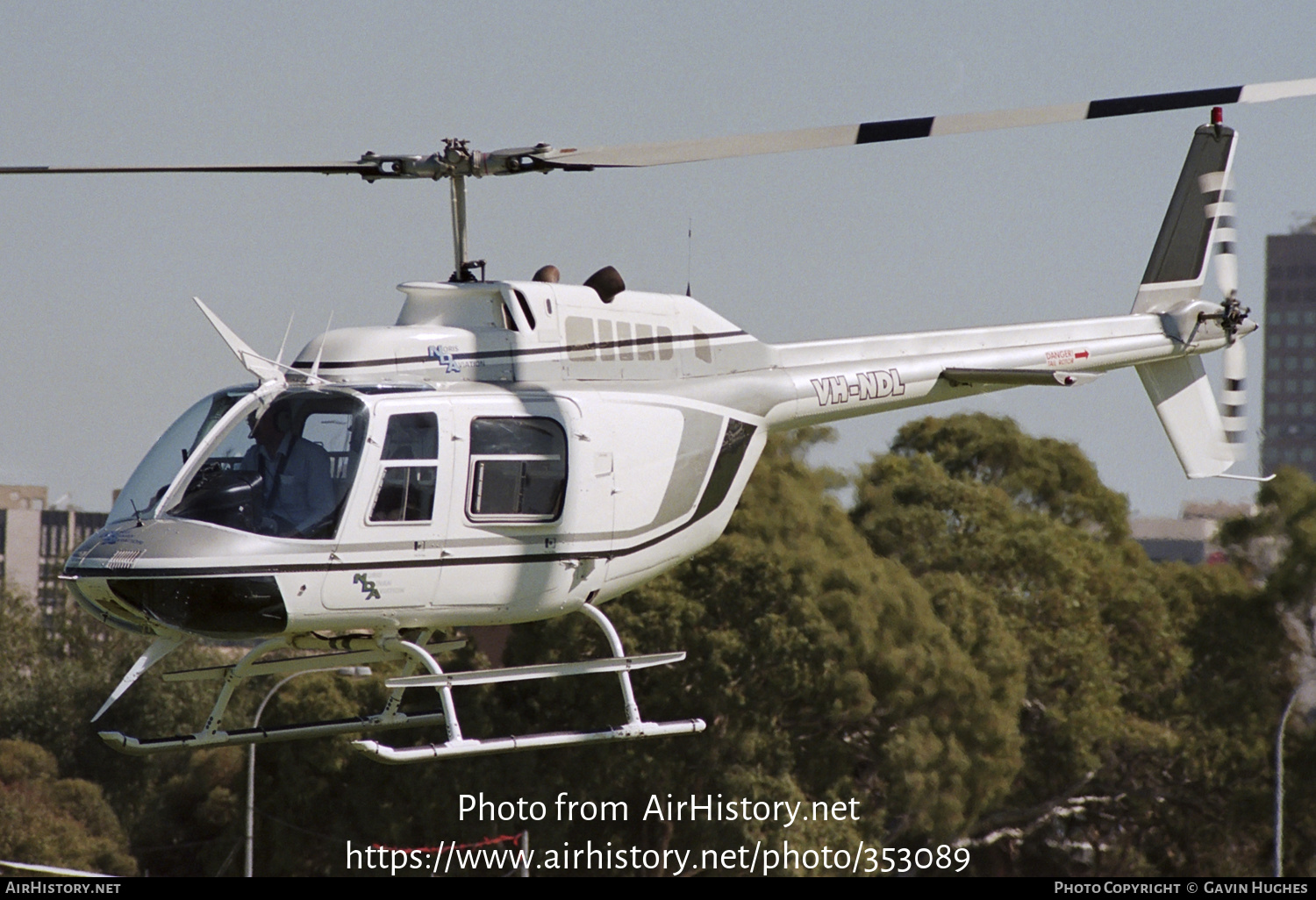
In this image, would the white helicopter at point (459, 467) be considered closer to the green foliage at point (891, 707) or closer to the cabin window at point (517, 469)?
the cabin window at point (517, 469)

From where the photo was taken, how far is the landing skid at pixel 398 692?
12.2m

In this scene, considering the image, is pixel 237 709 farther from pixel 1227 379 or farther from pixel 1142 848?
pixel 1227 379

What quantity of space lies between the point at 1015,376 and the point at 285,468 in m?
6.90

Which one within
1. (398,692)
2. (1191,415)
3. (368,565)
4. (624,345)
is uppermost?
(624,345)

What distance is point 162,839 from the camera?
1761 inches

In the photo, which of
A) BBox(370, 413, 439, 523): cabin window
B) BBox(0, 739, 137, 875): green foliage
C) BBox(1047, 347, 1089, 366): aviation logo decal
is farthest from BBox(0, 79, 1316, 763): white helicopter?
BBox(0, 739, 137, 875): green foliage

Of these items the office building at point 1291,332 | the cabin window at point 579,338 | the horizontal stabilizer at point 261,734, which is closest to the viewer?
the horizontal stabilizer at point 261,734

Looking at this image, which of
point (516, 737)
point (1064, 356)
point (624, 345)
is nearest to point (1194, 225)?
point (1064, 356)

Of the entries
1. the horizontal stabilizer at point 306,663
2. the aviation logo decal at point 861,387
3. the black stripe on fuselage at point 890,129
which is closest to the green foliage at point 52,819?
the horizontal stabilizer at point 306,663

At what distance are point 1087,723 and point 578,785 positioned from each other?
12504 mm

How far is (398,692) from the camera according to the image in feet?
42.3

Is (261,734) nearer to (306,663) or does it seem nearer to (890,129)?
(306,663)

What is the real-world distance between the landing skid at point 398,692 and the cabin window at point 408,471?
1.05m

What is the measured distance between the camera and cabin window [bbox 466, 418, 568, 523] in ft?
40.5
